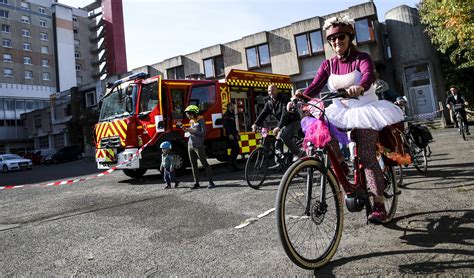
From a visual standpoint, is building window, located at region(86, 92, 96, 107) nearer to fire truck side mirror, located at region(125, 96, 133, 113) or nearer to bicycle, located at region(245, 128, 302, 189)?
fire truck side mirror, located at region(125, 96, 133, 113)

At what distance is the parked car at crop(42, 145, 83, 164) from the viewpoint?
112ft

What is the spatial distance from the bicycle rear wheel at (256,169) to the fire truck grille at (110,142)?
4.38 m

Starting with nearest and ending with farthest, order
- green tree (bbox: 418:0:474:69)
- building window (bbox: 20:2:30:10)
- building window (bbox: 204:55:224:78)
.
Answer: green tree (bbox: 418:0:474:69)
building window (bbox: 204:55:224:78)
building window (bbox: 20:2:30:10)

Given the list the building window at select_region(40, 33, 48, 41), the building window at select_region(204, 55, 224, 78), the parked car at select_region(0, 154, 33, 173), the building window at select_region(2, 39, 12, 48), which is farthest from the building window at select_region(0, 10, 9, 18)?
the building window at select_region(204, 55, 224, 78)

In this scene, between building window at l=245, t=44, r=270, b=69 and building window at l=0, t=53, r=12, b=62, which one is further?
building window at l=0, t=53, r=12, b=62

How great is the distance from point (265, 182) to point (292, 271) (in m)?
4.46

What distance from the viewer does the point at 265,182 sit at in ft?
23.2

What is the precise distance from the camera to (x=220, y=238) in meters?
3.66

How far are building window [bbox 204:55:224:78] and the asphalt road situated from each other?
82.4 feet

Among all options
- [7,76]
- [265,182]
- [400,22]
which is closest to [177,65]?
[400,22]

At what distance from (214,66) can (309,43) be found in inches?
346

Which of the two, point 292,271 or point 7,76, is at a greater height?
point 7,76

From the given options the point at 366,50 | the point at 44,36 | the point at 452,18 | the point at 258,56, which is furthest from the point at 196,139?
the point at 44,36

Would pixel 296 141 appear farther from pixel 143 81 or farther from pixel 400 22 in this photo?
pixel 400 22
